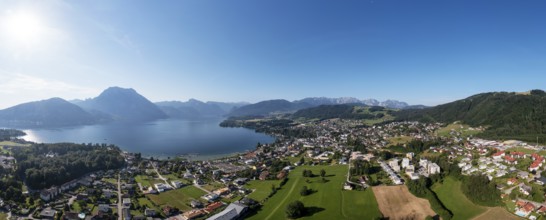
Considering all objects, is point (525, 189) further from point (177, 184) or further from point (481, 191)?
point (177, 184)

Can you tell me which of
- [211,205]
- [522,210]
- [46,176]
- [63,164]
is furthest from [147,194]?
[522,210]

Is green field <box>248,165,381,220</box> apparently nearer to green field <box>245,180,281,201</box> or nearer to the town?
green field <box>245,180,281,201</box>

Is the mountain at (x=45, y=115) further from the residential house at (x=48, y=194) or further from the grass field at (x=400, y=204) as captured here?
the grass field at (x=400, y=204)

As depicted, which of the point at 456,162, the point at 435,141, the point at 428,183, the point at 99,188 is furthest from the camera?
the point at 435,141

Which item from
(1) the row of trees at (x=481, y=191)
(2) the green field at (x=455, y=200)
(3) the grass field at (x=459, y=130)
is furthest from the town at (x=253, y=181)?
(3) the grass field at (x=459, y=130)

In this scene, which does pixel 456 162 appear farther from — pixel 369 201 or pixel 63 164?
pixel 63 164

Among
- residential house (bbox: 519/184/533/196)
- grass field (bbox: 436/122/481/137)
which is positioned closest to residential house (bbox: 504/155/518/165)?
residential house (bbox: 519/184/533/196)
